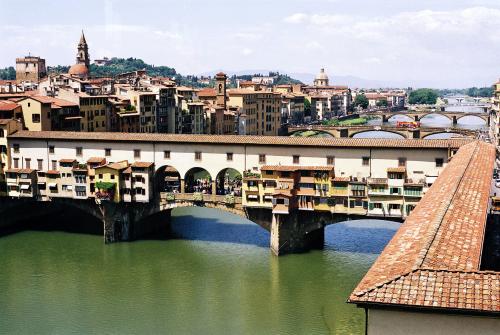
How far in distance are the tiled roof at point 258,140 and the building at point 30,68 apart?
60080 millimetres

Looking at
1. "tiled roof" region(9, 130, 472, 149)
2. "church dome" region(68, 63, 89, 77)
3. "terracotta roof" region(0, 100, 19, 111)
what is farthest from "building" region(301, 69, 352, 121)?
"tiled roof" region(9, 130, 472, 149)

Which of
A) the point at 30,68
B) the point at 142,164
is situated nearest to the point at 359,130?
the point at 30,68

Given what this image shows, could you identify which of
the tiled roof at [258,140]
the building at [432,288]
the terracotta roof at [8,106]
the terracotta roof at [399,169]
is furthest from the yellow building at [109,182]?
the building at [432,288]

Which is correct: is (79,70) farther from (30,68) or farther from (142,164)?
(142,164)

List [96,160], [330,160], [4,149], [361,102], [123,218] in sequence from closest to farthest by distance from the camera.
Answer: [330,160] < [123,218] < [96,160] < [4,149] < [361,102]

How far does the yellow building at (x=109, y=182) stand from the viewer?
127ft

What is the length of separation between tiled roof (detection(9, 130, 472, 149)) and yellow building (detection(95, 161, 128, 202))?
2177mm

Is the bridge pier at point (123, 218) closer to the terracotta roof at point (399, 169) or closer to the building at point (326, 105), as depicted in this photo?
the terracotta roof at point (399, 169)

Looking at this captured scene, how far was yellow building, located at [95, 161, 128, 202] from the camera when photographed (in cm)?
A: 3872

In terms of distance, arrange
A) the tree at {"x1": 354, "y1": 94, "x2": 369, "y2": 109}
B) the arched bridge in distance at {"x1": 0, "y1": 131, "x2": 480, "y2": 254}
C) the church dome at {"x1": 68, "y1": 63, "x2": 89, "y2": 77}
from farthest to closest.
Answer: the tree at {"x1": 354, "y1": 94, "x2": 369, "y2": 109}, the church dome at {"x1": 68, "y1": 63, "x2": 89, "y2": 77}, the arched bridge in distance at {"x1": 0, "y1": 131, "x2": 480, "y2": 254}

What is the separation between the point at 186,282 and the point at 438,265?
71.0 feet

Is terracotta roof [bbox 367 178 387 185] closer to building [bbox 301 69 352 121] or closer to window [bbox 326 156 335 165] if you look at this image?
window [bbox 326 156 335 165]

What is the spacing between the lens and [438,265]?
1219 centimetres

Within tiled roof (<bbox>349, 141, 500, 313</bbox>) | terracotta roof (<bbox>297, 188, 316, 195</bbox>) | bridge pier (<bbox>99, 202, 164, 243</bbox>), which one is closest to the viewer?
tiled roof (<bbox>349, 141, 500, 313</bbox>)
